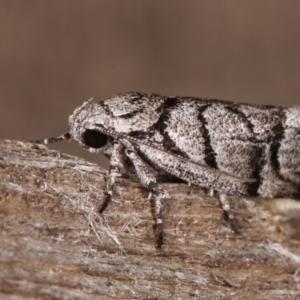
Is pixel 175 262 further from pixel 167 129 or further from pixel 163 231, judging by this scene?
pixel 167 129

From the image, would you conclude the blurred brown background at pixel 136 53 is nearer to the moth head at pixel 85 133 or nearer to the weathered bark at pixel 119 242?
the moth head at pixel 85 133

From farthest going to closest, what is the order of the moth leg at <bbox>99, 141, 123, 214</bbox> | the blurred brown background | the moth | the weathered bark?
1. the blurred brown background
2. the moth
3. the moth leg at <bbox>99, 141, 123, 214</bbox>
4. the weathered bark

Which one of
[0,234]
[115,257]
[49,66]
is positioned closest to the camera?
[0,234]

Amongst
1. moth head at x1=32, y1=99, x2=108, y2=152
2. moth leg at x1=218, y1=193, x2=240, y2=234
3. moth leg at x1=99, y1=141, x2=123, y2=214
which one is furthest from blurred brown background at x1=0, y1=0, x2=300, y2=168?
moth leg at x1=218, y1=193, x2=240, y2=234

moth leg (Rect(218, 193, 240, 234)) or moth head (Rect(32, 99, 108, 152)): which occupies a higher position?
moth head (Rect(32, 99, 108, 152))

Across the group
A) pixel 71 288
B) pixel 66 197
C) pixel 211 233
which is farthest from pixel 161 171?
pixel 71 288

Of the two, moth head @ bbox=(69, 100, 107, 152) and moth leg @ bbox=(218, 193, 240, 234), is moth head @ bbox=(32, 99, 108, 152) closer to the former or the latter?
moth head @ bbox=(69, 100, 107, 152)

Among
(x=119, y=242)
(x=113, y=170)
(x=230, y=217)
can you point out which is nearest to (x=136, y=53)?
(x=113, y=170)
